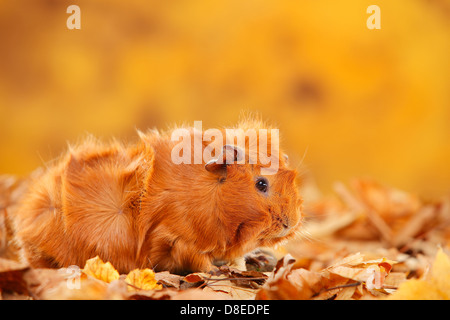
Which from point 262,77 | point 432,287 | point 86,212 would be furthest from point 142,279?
point 262,77

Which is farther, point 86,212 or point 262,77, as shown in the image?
point 262,77

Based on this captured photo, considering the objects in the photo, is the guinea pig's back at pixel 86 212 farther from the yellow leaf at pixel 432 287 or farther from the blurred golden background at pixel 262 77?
the blurred golden background at pixel 262 77

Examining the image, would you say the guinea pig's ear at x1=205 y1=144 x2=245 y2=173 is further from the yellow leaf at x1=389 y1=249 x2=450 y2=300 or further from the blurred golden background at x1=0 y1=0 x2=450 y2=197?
the blurred golden background at x1=0 y1=0 x2=450 y2=197

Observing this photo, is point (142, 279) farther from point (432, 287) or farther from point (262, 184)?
point (432, 287)

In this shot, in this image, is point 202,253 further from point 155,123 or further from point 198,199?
point 155,123

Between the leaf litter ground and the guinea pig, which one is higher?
the guinea pig

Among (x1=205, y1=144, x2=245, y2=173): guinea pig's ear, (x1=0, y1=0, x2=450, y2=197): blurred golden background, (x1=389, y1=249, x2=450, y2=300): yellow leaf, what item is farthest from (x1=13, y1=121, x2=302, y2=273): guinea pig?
(x1=0, y1=0, x2=450, y2=197): blurred golden background
